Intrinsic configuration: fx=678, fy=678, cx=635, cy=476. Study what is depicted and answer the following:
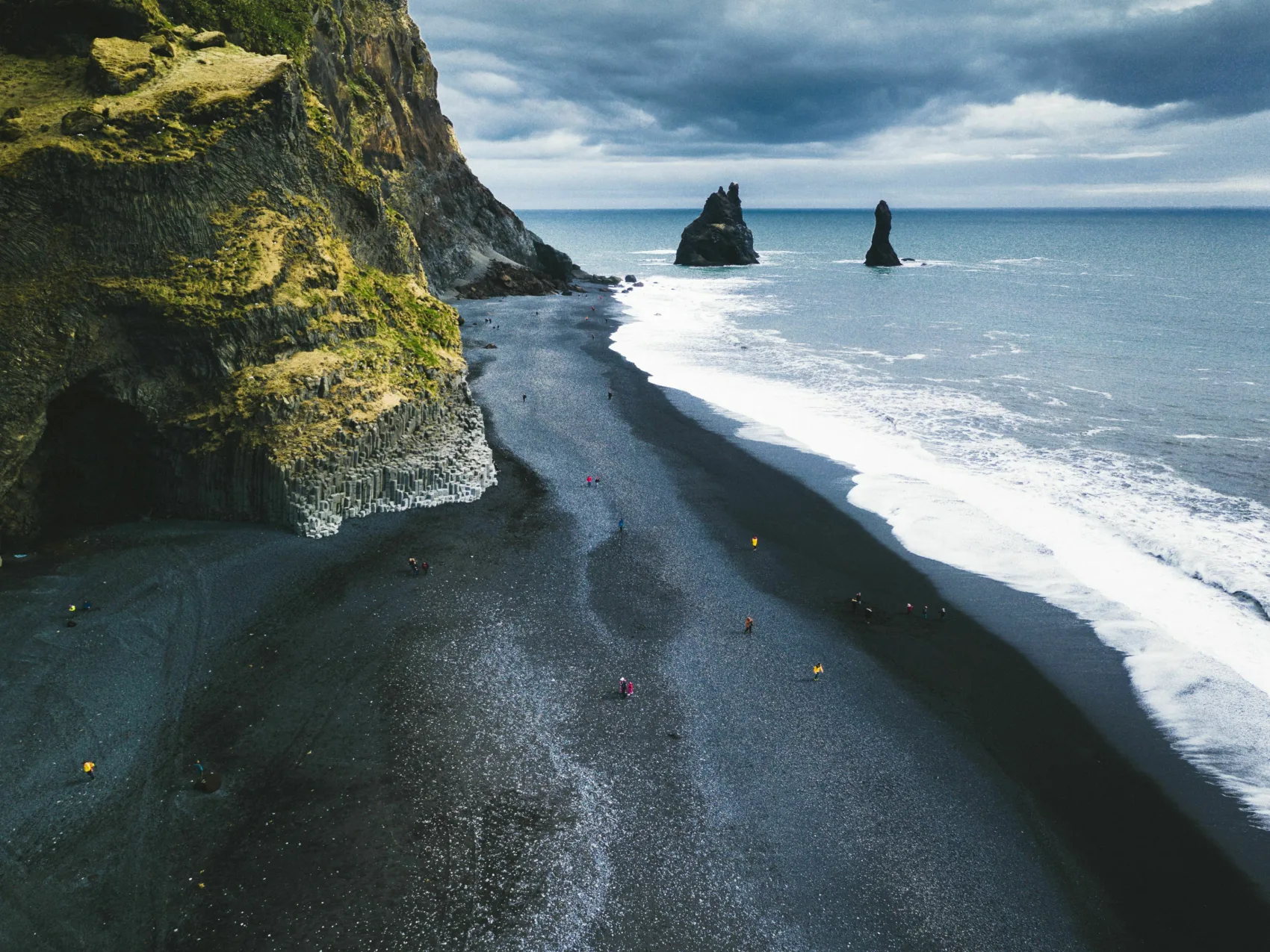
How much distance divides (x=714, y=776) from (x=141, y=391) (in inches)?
996

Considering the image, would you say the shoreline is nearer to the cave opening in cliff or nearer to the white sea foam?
the white sea foam

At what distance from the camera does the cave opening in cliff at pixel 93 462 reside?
2541 cm

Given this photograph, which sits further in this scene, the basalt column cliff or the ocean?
the basalt column cliff

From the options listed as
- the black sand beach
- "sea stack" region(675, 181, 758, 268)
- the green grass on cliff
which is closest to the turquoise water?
"sea stack" region(675, 181, 758, 268)

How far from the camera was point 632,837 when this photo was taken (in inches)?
612

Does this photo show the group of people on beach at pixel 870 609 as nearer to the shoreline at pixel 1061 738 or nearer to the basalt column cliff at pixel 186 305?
the shoreline at pixel 1061 738

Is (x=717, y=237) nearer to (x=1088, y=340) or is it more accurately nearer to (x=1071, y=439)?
(x=1088, y=340)

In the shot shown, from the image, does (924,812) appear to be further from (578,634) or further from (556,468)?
(556,468)

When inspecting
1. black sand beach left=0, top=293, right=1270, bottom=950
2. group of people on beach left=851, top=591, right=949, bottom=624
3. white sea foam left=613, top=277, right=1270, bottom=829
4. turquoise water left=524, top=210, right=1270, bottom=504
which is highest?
turquoise water left=524, top=210, right=1270, bottom=504

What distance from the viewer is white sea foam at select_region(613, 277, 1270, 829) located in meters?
19.8

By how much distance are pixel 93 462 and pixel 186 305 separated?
7155 millimetres

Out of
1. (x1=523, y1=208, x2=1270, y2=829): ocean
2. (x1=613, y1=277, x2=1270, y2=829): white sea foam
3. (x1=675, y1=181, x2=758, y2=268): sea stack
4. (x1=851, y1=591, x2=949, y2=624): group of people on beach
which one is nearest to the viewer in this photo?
(x1=613, y1=277, x2=1270, y2=829): white sea foam

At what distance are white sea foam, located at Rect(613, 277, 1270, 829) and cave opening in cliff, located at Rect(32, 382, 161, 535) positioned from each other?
30.1 meters

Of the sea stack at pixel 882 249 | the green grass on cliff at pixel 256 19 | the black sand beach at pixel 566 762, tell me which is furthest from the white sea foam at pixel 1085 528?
the sea stack at pixel 882 249
